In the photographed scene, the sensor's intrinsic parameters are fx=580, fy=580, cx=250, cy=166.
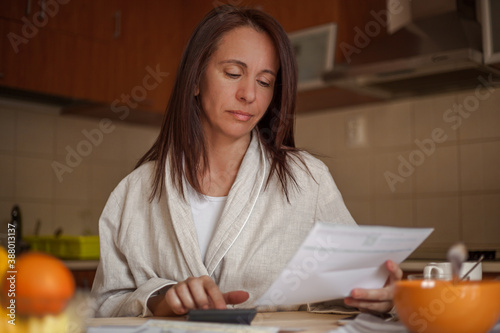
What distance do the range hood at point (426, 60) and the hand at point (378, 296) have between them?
1.71 m

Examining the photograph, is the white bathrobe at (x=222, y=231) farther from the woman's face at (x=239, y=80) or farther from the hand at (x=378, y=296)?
the hand at (x=378, y=296)

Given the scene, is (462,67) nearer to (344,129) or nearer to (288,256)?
(344,129)

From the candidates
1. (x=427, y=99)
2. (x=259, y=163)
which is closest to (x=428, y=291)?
(x=259, y=163)

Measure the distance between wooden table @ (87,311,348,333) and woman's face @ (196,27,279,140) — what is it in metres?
0.47

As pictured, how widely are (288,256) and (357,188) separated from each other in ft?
6.19

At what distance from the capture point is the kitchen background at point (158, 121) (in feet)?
8.84

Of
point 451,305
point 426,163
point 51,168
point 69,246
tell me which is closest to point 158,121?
point 51,168

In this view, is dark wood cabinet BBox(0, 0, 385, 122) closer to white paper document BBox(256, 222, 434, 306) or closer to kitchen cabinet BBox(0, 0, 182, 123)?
kitchen cabinet BBox(0, 0, 182, 123)

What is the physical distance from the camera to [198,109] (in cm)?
140

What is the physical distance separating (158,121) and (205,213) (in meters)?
2.49

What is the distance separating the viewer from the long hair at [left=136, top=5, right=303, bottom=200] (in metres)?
1.33

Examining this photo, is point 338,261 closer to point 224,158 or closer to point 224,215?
point 224,215

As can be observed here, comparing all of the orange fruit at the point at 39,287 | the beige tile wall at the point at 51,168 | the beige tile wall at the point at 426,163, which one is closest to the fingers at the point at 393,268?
the orange fruit at the point at 39,287

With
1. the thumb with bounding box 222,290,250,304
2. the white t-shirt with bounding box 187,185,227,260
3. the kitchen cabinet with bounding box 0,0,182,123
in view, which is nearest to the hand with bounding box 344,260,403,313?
the thumb with bounding box 222,290,250,304
